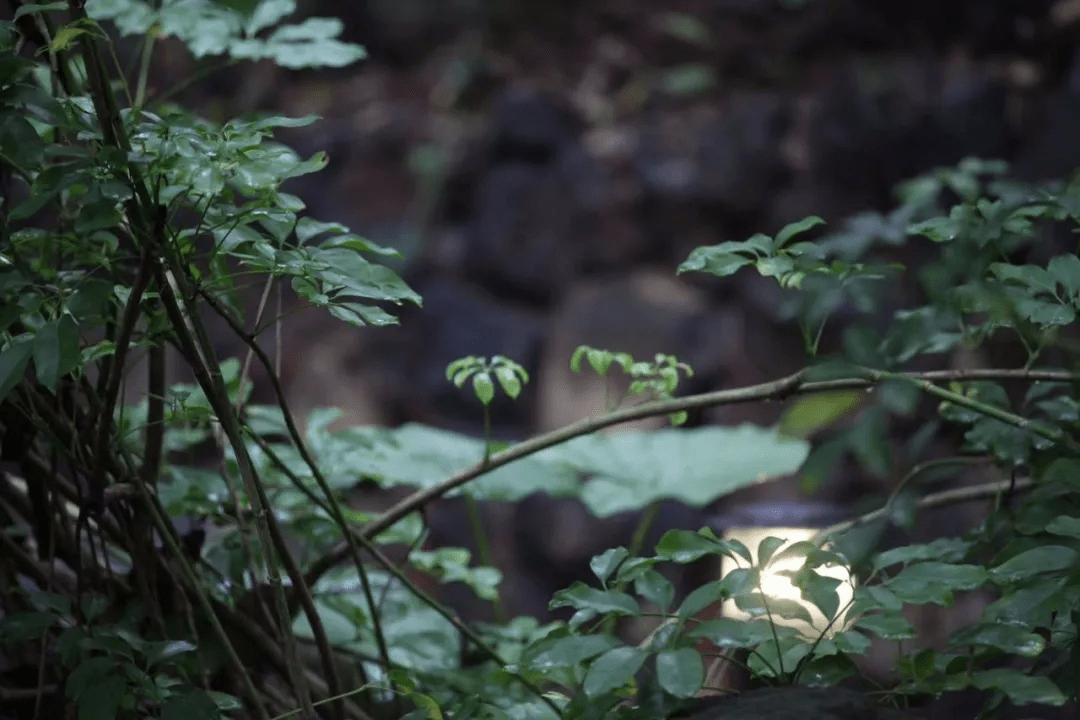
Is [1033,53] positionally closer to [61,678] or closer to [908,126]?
[908,126]

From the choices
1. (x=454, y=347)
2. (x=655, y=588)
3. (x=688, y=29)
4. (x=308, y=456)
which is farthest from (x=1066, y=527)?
(x=688, y=29)

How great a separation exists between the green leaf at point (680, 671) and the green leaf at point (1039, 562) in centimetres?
21

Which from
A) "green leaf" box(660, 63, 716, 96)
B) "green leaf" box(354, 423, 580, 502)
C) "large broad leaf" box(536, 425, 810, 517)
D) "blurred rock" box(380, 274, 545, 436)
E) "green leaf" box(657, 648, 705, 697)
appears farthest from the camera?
"green leaf" box(660, 63, 716, 96)

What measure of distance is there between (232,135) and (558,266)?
10.9ft

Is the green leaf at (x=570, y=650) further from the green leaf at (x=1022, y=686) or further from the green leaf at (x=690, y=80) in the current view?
the green leaf at (x=690, y=80)

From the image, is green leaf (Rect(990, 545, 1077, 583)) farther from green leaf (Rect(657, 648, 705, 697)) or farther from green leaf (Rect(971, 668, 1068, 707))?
green leaf (Rect(657, 648, 705, 697))

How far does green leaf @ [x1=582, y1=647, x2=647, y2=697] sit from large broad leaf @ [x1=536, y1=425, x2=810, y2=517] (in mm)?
973

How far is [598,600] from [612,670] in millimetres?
53

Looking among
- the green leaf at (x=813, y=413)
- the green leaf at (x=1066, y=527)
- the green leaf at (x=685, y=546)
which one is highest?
the green leaf at (x=813, y=413)

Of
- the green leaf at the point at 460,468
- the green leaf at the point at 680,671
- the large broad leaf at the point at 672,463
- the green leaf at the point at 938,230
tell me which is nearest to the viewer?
the green leaf at the point at 680,671

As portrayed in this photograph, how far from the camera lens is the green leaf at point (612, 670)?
0.56 metres

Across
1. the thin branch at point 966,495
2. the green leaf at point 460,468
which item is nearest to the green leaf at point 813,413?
the thin branch at point 966,495

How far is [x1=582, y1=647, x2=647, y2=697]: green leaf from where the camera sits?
22.0 inches

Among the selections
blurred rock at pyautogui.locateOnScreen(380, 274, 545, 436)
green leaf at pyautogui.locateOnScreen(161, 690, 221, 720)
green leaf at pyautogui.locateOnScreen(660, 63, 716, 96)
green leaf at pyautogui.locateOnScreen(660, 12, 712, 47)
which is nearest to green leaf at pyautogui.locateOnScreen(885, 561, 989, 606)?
green leaf at pyautogui.locateOnScreen(161, 690, 221, 720)
